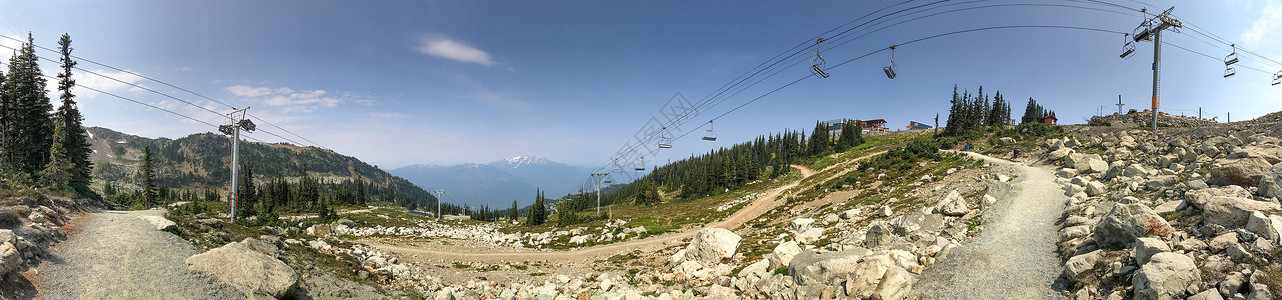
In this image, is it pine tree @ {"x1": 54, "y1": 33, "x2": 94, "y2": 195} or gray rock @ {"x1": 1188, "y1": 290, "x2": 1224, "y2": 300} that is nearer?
gray rock @ {"x1": 1188, "y1": 290, "x2": 1224, "y2": 300}

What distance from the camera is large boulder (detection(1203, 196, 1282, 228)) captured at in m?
10.3

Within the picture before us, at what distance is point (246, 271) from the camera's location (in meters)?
14.8

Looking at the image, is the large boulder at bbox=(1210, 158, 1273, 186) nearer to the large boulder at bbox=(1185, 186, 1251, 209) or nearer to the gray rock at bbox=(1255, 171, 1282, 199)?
the gray rock at bbox=(1255, 171, 1282, 199)

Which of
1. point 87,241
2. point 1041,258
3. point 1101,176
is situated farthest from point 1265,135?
point 87,241

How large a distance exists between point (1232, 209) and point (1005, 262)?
5.05m

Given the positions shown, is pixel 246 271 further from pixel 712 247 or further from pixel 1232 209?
pixel 1232 209

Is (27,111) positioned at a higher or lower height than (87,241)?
higher

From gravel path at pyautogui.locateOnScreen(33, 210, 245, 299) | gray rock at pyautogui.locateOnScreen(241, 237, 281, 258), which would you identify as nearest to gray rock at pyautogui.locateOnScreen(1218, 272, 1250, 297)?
gravel path at pyautogui.locateOnScreen(33, 210, 245, 299)

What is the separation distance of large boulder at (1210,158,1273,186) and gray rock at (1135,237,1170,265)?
25.1 feet

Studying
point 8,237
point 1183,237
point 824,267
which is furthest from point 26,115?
point 1183,237

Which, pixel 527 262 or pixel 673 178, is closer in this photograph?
pixel 527 262

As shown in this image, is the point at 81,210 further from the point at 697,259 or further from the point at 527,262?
the point at 697,259

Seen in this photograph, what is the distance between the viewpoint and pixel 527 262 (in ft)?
106

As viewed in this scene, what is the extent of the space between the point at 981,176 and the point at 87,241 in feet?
165
